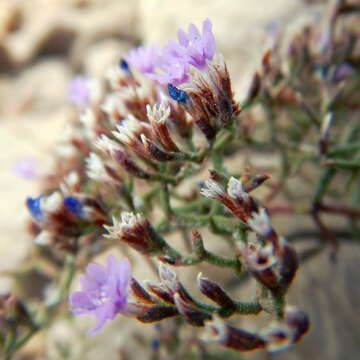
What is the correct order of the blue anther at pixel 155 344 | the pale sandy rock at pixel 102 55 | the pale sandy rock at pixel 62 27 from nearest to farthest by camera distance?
the blue anther at pixel 155 344
the pale sandy rock at pixel 102 55
the pale sandy rock at pixel 62 27

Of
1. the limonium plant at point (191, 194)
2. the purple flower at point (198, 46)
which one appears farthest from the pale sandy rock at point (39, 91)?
the purple flower at point (198, 46)

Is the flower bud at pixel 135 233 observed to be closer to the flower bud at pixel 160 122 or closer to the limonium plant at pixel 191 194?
the limonium plant at pixel 191 194

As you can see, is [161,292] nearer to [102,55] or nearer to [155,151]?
[155,151]

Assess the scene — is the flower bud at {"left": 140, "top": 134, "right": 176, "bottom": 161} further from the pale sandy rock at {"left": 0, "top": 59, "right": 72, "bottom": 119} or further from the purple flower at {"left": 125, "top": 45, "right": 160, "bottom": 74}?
the pale sandy rock at {"left": 0, "top": 59, "right": 72, "bottom": 119}

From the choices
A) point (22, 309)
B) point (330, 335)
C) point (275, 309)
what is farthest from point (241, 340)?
point (330, 335)

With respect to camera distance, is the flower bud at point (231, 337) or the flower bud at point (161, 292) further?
the flower bud at point (161, 292)

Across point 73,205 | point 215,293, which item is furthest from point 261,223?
point 73,205
